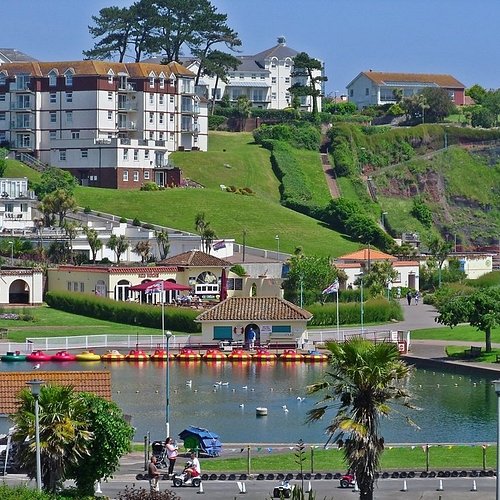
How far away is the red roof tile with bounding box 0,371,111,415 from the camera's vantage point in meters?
53.3

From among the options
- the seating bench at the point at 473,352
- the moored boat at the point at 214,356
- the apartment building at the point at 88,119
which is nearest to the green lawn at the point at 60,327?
the moored boat at the point at 214,356

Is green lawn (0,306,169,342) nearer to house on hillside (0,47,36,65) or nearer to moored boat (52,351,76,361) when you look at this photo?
moored boat (52,351,76,361)

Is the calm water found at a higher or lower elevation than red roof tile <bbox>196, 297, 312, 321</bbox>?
lower

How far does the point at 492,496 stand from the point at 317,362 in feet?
144

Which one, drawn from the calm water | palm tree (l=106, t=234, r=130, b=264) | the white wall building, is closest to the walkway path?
the white wall building

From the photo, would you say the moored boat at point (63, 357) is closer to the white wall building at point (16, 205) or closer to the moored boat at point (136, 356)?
the moored boat at point (136, 356)

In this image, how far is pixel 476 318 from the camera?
89375 millimetres

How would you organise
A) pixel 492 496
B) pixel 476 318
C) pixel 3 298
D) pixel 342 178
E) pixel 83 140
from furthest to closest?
pixel 342 178 → pixel 83 140 → pixel 3 298 → pixel 476 318 → pixel 492 496

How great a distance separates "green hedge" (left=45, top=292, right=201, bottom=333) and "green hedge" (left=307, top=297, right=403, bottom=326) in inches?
337

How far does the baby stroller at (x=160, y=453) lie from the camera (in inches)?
2024

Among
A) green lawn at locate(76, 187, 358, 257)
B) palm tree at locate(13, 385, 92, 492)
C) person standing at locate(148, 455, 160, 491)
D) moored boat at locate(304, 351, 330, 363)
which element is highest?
green lawn at locate(76, 187, 358, 257)

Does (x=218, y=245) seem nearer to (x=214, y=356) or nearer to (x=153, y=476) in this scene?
(x=214, y=356)

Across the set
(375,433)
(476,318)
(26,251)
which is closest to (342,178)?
(26,251)

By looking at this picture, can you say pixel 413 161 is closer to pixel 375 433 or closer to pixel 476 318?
pixel 476 318
